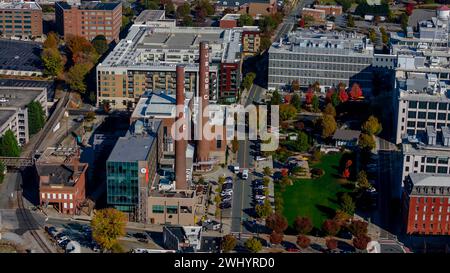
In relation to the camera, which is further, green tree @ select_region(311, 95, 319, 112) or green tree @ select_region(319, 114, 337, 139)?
green tree @ select_region(311, 95, 319, 112)

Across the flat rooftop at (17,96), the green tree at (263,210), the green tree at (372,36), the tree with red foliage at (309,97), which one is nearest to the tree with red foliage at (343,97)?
the tree with red foliage at (309,97)

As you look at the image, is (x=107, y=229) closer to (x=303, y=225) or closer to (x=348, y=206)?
(x=303, y=225)

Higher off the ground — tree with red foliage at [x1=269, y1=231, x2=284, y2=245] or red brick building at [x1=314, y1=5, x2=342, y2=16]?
red brick building at [x1=314, y1=5, x2=342, y2=16]

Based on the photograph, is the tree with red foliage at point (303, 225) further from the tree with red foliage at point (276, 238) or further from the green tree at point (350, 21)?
the green tree at point (350, 21)

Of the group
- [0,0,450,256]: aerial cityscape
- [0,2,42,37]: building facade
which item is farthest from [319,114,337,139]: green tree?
[0,2,42,37]: building facade

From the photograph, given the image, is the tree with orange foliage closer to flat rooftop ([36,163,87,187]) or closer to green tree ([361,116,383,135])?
green tree ([361,116,383,135])

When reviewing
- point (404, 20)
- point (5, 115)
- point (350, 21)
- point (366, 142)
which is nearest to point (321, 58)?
point (366, 142)
